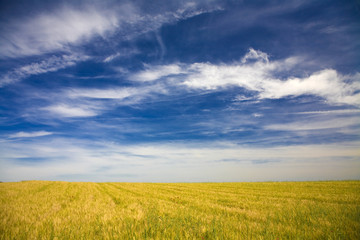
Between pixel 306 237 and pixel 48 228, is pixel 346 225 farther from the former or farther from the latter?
pixel 48 228

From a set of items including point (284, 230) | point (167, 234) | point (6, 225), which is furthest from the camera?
point (6, 225)

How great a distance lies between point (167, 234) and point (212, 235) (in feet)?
3.40

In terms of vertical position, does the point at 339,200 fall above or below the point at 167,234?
below

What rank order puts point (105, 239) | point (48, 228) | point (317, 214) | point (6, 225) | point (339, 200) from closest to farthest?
point (105, 239)
point (48, 228)
point (6, 225)
point (317, 214)
point (339, 200)

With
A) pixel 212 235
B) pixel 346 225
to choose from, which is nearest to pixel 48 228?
pixel 212 235

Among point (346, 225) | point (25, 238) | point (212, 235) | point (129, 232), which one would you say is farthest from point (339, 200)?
point (25, 238)

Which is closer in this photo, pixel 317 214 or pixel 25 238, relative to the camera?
pixel 25 238

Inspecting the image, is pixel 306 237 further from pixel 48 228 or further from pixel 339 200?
pixel 339 200

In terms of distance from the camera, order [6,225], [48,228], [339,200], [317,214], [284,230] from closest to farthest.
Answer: [284,230]
[48,228]
[6,225]
[317,214]
[339,200]

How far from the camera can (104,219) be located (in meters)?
5.50

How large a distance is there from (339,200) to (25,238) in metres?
14.4

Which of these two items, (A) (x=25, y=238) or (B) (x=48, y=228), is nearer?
(A) (x=25, y=238)

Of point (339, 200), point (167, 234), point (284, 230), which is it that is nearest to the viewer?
point (167, 234)

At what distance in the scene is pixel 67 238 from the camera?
160 inches
